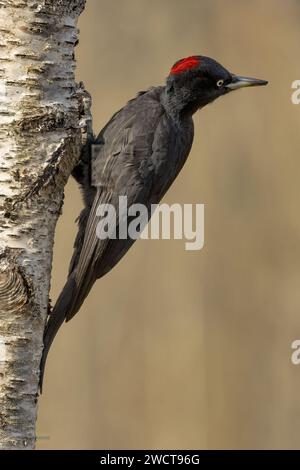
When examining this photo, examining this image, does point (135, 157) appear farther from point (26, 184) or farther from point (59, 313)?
point (26, 184)

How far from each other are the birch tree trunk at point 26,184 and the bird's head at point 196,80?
97 cm

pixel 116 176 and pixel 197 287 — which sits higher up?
pixel 116 176

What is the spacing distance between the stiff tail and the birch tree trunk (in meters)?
0.22

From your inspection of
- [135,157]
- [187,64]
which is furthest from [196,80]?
[135,157]

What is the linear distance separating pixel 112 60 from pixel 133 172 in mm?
1794

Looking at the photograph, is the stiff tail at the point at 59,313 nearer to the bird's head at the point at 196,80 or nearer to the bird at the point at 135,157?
the bird at the point at 135,157

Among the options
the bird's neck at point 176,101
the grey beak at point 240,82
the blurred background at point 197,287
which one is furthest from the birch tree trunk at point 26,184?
the blurred background at point 197,287

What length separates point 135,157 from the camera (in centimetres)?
411

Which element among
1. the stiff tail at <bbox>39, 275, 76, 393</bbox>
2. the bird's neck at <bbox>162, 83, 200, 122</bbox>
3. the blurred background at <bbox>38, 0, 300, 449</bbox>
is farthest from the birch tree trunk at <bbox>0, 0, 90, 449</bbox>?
the blurred background at <bbox>38, 0, 300, 449</bbox>

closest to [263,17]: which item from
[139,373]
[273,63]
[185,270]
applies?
[273,63]

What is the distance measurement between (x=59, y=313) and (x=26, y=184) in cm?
63

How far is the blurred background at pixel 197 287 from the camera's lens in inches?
221

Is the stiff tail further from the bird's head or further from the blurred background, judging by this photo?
the blurred background

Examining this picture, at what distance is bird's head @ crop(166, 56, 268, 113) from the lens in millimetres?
4305
